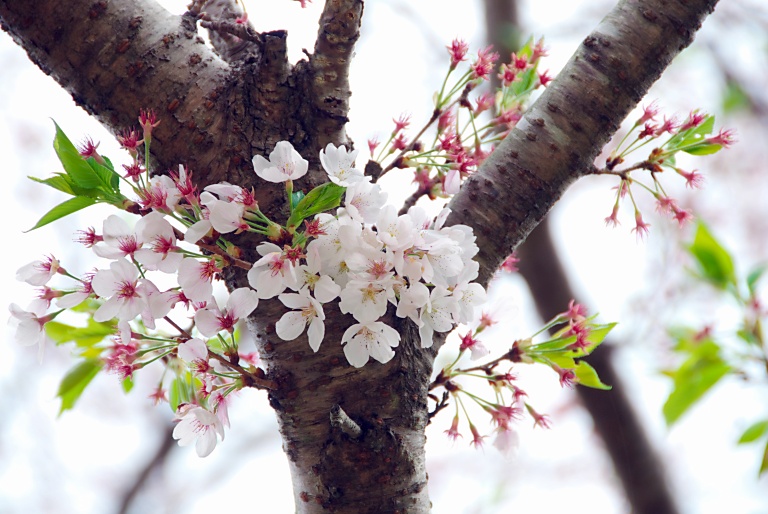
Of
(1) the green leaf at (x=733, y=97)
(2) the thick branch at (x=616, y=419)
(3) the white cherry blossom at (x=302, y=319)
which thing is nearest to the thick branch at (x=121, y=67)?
(3) the white cherry blossom at (x=302, y=319)

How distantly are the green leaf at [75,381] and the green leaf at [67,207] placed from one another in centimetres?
41

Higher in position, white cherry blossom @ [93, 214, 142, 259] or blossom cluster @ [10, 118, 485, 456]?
white cherry blossom @ [93, 214, 142, 259]

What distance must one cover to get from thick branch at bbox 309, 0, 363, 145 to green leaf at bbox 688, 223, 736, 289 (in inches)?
37.1

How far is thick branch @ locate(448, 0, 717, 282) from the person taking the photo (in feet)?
2.26

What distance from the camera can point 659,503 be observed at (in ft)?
6.29

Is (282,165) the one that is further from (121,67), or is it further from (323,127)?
(121,67)

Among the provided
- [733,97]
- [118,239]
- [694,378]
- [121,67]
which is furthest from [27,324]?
[733,97]

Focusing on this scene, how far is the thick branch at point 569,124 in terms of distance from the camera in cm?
69

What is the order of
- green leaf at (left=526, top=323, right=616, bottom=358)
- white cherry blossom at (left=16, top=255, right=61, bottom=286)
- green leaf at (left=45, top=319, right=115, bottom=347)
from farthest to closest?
green leaf at (left=45, top=319, right=115, bottom=347), green leaf at (left=526, top=323, right=616, bottom=358), white cherry blossom at (left=16, top=255, right=61, bottom=286)

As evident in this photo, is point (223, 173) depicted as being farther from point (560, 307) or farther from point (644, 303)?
point (644, 303)

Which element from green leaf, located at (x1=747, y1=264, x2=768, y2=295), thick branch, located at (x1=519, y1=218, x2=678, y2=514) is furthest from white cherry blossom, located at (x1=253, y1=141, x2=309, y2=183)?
thick branch, located at (x1=519, y1=218, x2=678, y2=514)

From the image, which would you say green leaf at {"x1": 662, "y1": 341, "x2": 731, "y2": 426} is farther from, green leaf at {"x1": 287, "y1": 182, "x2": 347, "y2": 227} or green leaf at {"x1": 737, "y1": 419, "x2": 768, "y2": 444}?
green leaf at {"x1": 287, "y1": 182, "x2": 347, "y2": 227}

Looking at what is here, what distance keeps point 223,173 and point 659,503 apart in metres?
1.79

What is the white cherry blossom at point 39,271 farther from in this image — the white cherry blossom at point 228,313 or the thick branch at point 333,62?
the thick branch at point 333,62
